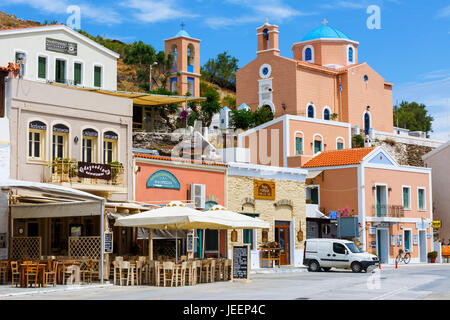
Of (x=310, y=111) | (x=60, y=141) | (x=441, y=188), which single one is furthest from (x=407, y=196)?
(x=60, y=141)

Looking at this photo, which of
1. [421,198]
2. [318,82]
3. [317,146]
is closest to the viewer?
[421,198]

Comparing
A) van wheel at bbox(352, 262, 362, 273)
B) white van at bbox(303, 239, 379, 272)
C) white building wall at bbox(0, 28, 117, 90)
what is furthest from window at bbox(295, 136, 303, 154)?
van wheel at bbox(352, 262, 362, 273)

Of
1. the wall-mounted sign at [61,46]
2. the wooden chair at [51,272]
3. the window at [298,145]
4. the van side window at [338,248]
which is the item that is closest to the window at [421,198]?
the window at [298,145]

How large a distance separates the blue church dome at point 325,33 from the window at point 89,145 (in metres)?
43.5

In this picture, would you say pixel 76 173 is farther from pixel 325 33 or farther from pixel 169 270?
pixel 325 33

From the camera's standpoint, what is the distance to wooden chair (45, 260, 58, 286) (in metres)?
23.3

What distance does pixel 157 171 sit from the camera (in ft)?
107

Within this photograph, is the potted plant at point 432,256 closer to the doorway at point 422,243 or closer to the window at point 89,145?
the doorway at point 422,243

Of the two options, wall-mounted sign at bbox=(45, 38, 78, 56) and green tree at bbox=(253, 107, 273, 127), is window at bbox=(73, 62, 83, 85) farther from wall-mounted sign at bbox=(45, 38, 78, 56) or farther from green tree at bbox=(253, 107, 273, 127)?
green tree at bbox=(253, 107, 273, 127)

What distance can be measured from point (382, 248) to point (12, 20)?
5757 centimetres

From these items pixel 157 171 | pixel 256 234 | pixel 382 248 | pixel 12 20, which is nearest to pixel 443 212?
pixel 382 248

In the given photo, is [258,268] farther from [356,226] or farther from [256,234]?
[356,226]

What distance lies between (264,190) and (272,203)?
104cm

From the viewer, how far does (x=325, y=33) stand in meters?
69.8
